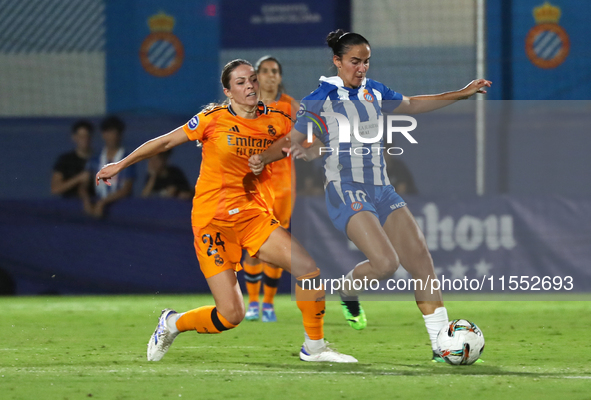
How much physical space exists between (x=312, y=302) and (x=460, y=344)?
95cm

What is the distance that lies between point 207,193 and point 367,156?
42.6 inches

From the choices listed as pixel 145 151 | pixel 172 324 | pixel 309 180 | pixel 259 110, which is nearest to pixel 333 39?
pixel 259 110

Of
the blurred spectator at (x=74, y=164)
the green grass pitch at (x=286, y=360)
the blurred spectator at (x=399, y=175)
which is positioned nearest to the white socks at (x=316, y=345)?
the green grass pitch at (x=286, y=360)

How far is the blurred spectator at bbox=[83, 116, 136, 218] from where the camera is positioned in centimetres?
1082

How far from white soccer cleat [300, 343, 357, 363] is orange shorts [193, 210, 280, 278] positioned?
744 mm

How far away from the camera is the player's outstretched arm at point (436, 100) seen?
235 inches

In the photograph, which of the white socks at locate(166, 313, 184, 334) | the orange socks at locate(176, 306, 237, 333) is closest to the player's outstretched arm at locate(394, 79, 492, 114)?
the orange socks at locate(176, 306, 237, 333)

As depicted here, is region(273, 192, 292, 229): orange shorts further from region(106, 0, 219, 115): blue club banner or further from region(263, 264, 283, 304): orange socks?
region(106, 0, 219, 115): blue club banner

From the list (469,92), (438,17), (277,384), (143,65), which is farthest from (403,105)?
(143,65)

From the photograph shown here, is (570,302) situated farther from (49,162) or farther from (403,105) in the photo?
(49,162)

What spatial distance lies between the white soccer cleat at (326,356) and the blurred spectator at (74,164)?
19.0ft

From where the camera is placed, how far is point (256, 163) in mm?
5578

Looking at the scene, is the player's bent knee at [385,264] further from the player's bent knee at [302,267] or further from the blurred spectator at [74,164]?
the blurred spectator at [74,164]

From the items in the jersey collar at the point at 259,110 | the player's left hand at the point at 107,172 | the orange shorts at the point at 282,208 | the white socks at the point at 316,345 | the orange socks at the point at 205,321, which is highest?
the jersey collar at the point at 259,110
